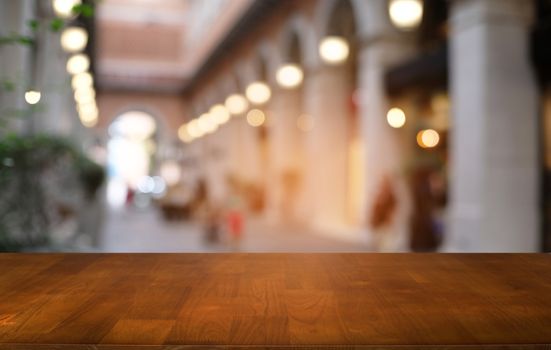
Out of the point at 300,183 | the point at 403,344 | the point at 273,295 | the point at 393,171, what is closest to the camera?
the point at 403,344

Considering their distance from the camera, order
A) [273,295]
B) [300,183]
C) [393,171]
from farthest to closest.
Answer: [300,183], [393,171], [273,295]

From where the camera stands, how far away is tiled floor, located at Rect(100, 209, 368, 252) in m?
12.6

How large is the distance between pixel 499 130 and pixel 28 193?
640 cm

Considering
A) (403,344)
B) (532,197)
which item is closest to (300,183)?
(532,197)

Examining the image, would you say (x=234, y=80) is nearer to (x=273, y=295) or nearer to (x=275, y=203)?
(x=275, y=203)

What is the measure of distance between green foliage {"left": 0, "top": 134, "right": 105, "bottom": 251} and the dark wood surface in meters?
4.37

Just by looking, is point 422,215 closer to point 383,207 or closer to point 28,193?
point 383,207

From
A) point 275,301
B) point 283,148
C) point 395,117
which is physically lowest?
point 275,301

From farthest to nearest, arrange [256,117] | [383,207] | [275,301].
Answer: [256,117] < [383,207] < [275,301]

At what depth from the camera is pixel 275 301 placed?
177 cm

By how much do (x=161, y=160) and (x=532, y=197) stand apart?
1304 inches

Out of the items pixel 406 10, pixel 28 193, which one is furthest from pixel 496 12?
pixel 28 193

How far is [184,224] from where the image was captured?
20078 millimetres

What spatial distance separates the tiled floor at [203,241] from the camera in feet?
41.2
